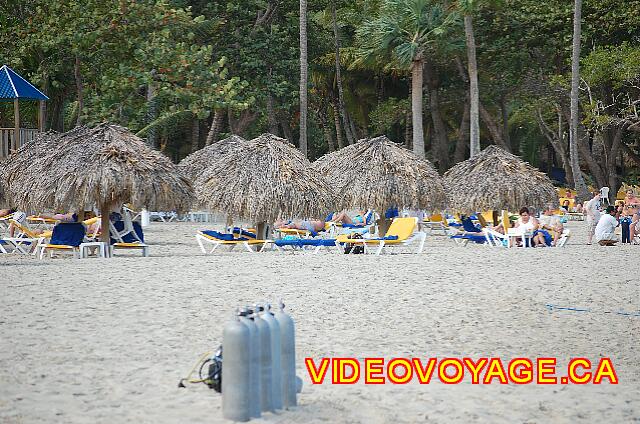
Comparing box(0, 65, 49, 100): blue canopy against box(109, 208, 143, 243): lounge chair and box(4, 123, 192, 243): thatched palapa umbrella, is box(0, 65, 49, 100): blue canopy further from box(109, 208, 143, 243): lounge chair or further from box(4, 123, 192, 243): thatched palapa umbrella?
box(109, 208, 143, 243): lounge chair

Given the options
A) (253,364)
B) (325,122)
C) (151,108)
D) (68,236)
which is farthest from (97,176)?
(325,122)

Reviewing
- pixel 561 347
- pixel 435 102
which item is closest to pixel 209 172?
pixel 561 347

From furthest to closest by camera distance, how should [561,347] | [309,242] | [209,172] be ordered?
1. [209,172]
2. [309,242]
3. [561,347]

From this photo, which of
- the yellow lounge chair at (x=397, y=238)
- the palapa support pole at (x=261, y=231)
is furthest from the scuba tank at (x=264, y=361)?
the palapa support pole at (x=261, y=231)

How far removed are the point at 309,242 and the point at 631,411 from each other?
1260cm

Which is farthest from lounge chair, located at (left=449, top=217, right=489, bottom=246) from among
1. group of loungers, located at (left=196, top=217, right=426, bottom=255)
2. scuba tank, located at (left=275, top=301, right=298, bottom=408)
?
scuba tank, located at (left=275, top=301, right=298, bottom=408)

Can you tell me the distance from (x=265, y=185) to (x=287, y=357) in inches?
525

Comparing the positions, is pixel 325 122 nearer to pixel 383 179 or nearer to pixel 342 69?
pixel 342 69

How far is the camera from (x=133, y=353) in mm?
9039

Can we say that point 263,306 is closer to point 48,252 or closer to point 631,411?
point 631,411

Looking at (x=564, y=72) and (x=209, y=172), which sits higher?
(x=564, y=72)

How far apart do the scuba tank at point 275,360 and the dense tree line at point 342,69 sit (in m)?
27.5

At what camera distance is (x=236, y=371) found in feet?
21.7

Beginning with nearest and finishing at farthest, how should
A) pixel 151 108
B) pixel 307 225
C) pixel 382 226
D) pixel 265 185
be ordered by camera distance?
1. pixel 265 185
2. pixel 382 226
3. pixel 307 225
4. pixel 151 108
